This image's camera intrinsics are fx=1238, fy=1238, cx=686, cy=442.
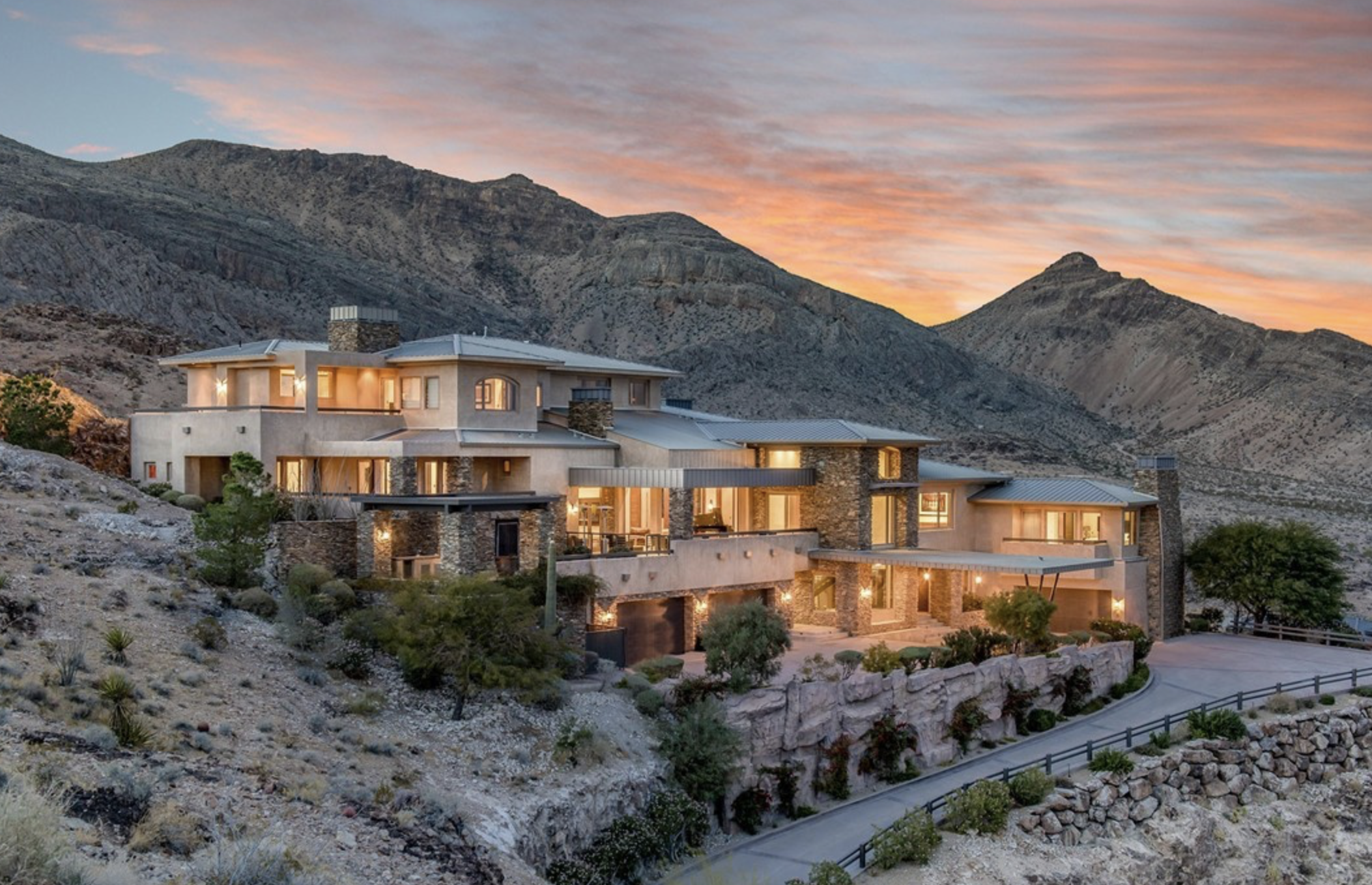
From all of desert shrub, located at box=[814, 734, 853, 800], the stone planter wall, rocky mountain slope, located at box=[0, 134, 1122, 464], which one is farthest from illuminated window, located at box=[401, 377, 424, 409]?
rocky mountain slope, located at box=[0, 134, 1122, 464]

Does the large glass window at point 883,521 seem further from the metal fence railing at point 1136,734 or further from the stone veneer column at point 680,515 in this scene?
the metal fence railing at point 1136,734

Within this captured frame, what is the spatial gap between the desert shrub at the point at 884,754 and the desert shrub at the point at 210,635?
15.3m

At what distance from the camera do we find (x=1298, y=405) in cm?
14825

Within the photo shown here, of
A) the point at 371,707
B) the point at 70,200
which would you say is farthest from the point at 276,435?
the point at 70,200

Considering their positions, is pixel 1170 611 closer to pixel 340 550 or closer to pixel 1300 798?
pixel 1300 798

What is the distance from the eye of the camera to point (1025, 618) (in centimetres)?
3703

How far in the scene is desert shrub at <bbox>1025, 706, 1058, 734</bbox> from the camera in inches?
1357

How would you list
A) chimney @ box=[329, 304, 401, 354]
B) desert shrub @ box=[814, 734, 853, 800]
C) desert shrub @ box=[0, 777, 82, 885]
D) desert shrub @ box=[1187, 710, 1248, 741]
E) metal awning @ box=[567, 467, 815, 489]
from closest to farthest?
1. desert shrub @ box=[0, 777, 82, 885]
2. desert shrub @ box=[814, 734, 853, 800]
3. desert shrub @ box=[1187, 710, 1248, 741]
4. metal awning @ box=[567, 467, 815, 489]
5. chimney @ box=[329, 304, 401, 354]

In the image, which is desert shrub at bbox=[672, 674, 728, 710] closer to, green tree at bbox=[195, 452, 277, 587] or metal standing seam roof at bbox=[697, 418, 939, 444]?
green tree at bbox=[195, 452, 277, 587]

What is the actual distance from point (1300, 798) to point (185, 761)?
94.0 ft

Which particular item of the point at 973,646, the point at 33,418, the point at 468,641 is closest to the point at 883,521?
the point at 973,646

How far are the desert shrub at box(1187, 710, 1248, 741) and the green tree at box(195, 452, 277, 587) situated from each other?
24.5m

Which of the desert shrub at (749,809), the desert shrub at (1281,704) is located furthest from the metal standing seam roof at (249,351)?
the desert shrub at (1281,704)

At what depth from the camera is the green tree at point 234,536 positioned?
2950 centimetres
